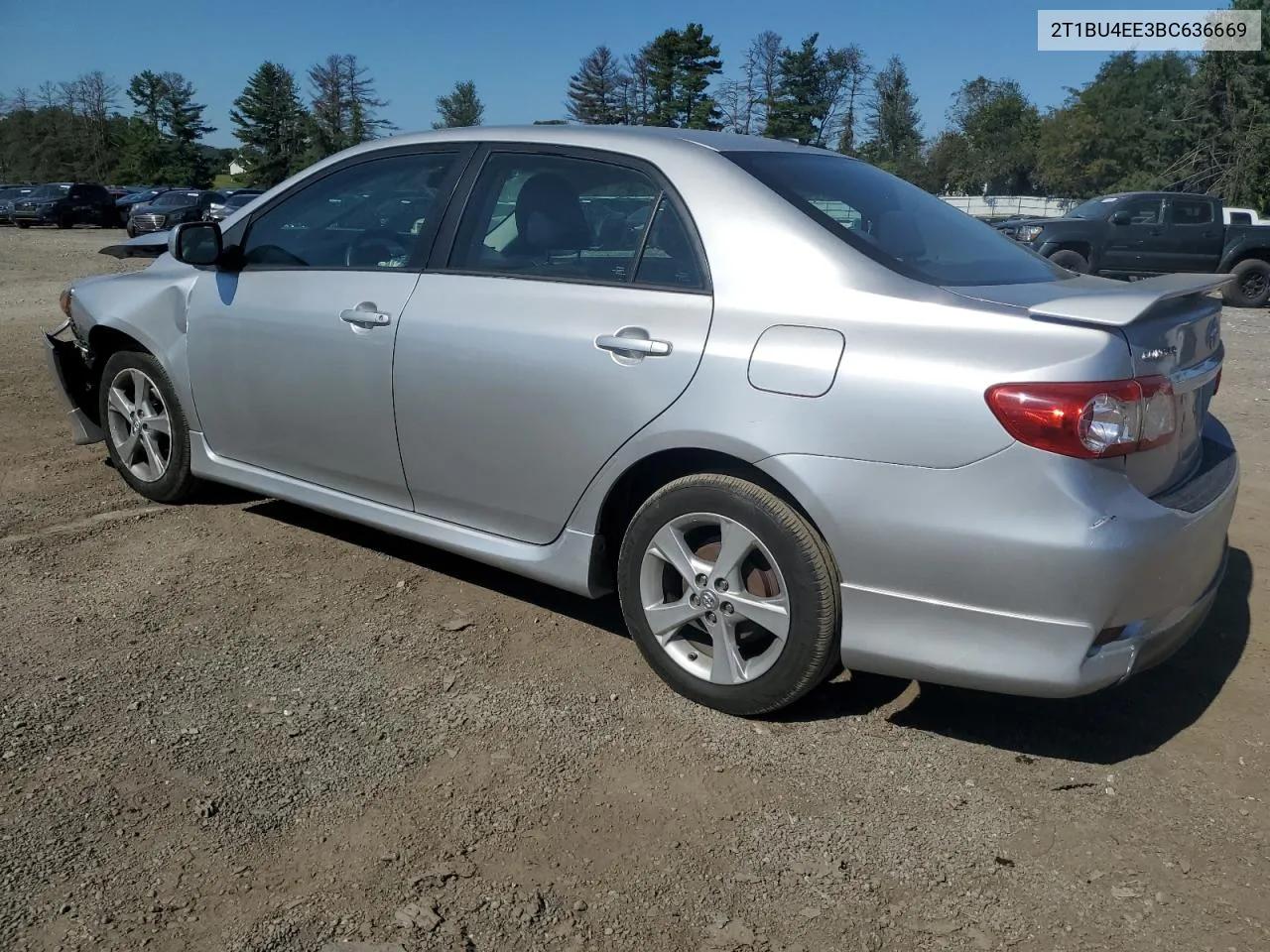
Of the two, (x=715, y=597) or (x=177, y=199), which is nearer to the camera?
(x=715, y=597)

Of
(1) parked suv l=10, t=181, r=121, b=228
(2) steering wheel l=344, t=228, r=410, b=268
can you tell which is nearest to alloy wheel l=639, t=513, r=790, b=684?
(2) steering wheel l=344, t=228, r=410, b=268

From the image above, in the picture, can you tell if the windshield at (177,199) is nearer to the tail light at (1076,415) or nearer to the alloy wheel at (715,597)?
the alloy wheel at (715,597)

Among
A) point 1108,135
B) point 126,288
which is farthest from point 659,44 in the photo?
point 126,288

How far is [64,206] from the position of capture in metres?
39.4

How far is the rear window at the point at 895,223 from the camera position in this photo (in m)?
3.21

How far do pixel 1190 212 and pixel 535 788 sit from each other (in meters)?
19.0

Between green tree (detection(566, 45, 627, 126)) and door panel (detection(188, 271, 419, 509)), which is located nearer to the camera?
door panel (detection(188, 271, 419, 509))

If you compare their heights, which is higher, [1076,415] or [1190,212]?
[1190,212]

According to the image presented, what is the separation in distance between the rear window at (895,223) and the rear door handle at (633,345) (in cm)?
57

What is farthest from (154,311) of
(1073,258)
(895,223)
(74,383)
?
(1073,258)

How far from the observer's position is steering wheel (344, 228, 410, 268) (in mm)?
3967

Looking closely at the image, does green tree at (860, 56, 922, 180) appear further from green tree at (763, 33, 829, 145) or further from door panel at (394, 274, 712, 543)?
door panel at (394, 274, 712, 543)

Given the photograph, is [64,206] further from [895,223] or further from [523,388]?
[895,223]

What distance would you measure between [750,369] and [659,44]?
217ft
